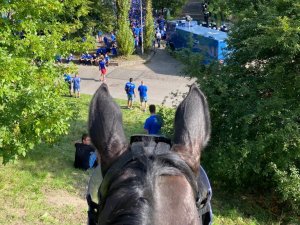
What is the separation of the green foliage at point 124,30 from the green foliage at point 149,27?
1362 millimetres

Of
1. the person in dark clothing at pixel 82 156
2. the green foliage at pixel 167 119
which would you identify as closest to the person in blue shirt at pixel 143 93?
the green foliage at pixel 167 119

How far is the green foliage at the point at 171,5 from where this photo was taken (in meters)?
35.1

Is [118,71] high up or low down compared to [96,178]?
down

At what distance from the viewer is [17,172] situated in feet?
34.8

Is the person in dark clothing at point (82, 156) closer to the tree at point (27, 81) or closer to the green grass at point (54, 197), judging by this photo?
the green grass at point (54, 197)

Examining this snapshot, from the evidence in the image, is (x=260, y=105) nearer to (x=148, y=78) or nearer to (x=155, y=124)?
(x=155, y=124)

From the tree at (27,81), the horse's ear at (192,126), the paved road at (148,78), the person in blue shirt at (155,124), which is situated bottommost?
the paved road at (148,78)

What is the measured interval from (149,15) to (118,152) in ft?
83.1

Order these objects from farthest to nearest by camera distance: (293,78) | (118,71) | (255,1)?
(118,71)
(255,1)
(293,78)

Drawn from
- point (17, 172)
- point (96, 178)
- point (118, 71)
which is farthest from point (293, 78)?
point (118, 71)

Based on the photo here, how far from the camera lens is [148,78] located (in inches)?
920

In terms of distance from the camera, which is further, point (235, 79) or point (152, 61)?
point (152, 61)

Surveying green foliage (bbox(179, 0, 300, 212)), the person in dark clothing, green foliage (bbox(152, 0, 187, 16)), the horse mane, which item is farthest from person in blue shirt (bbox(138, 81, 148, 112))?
green foliage (bbox(152, 0, 187, 16))

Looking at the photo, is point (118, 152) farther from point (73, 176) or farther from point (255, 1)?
point (255, 1)
